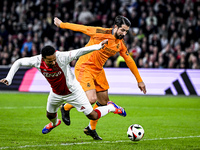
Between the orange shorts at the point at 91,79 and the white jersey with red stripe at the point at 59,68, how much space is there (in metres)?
0.80

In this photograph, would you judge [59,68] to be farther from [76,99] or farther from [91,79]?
[91,79]

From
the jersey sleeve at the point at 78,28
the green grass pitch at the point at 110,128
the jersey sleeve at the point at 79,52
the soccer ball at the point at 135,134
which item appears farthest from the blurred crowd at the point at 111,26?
the jersey sleeve at the point at 79,52

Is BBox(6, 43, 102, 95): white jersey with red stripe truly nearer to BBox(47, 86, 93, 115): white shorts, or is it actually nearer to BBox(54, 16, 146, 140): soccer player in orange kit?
BBox(47, 86, 93, 115): white shorts

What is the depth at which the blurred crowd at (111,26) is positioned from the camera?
18469mm

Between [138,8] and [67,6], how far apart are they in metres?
4.37

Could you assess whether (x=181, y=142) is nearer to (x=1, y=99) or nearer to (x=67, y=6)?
(x=1, y=99)

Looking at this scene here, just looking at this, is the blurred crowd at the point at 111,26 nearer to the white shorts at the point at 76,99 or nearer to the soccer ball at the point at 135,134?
the soccer ball at the point at 135,134

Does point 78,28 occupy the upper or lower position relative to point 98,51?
upper

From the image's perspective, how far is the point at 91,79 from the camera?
7.50m

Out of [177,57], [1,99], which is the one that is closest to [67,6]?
[177,57]

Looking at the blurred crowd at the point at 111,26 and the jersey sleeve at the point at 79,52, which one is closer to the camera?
the jersey sleeve at the point at 79,52

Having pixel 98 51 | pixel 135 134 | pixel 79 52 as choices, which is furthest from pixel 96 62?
pixel 135 134

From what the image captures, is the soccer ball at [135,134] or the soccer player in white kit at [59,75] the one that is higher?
the soccer player in white kit at [59,75]

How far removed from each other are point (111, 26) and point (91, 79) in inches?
527
